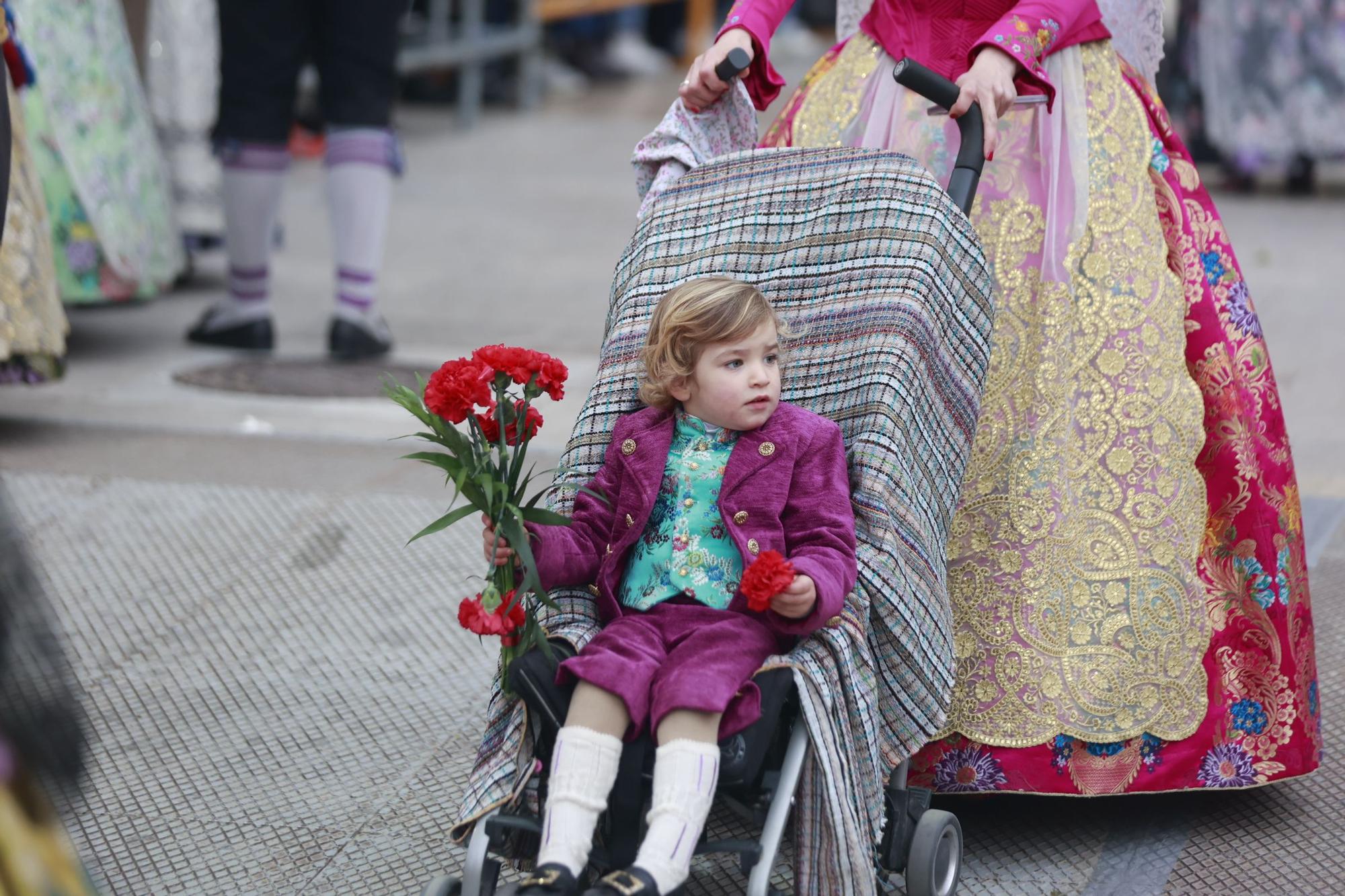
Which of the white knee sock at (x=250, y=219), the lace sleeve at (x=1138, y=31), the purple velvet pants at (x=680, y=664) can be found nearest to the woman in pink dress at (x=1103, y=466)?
the lace sleeve at (x=1138, y=31)

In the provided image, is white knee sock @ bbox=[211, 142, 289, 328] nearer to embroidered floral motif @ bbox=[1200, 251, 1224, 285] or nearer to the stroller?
the stroller

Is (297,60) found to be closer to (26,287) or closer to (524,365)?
(26,287)

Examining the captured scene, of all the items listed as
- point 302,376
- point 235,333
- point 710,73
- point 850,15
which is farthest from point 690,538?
point 235,333

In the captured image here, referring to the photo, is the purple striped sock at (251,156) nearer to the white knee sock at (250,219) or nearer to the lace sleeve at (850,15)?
the white knee sock at (250,219)

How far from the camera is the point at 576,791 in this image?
1981 millimetres

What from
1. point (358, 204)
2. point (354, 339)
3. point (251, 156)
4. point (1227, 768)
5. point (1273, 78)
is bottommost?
point (354, 339)

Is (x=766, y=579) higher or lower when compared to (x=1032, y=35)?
lower

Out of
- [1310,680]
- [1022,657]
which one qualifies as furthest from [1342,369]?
[1022,657]

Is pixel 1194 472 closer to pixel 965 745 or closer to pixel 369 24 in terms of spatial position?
pixel 965 745

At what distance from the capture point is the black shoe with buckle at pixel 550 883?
1.92 m

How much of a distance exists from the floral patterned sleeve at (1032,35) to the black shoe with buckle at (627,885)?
1368mm

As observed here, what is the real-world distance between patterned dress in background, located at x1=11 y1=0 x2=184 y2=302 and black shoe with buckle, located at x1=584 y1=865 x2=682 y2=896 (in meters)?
3.78

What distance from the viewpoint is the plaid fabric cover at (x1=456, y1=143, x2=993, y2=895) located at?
6.89ft

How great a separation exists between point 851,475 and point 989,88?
2.10 ft
